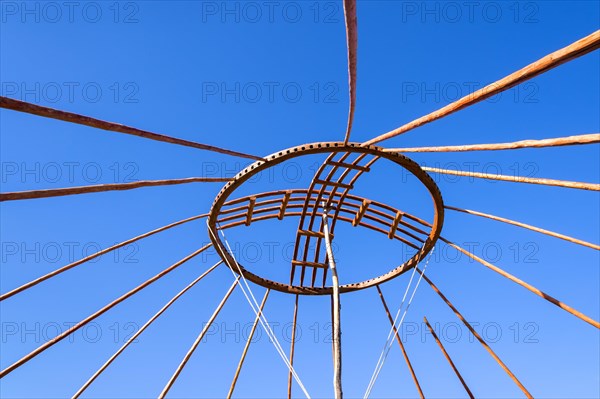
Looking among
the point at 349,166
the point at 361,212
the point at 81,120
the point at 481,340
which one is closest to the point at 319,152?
the point at 349,166

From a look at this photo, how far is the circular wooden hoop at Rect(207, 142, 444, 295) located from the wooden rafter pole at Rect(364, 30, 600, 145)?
2.16 meters

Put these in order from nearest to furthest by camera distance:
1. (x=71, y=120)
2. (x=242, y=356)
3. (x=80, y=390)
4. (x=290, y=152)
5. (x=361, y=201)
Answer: (x=71, y=120) → (x=290, y=152) → (x=80, y=390) → (x=361, y=201) → (x=242, y=356)

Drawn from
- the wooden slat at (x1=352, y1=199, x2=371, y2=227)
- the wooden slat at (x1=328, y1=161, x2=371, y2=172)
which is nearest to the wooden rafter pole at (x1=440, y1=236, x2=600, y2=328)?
the wooden slat at (x1=352, y1=199, x2=371, y2=227)

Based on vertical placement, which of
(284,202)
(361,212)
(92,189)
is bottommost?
(361,212)

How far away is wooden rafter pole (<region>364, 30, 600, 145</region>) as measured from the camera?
10.0 ft

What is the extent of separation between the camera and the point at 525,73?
352 centimetres

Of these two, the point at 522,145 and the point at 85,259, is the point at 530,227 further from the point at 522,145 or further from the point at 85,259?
the point at 85,259

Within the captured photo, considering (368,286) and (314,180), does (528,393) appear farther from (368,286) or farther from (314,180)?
(314,180)

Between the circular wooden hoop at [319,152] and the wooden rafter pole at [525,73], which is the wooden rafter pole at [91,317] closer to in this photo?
the circular wooden hoop at [319,152]

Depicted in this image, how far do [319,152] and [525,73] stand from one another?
3599 mm

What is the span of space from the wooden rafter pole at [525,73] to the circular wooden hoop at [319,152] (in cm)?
216

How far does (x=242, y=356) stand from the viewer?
31.1ft

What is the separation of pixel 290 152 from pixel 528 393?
5.67m

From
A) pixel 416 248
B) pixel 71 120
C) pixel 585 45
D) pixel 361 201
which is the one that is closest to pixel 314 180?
pixel 361 201
